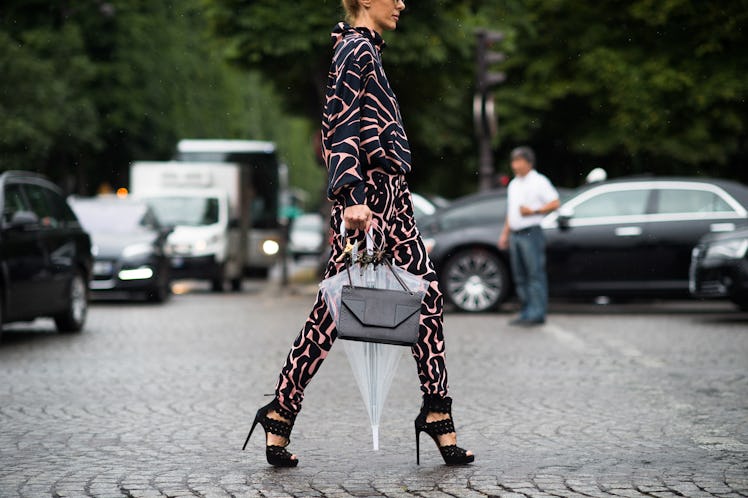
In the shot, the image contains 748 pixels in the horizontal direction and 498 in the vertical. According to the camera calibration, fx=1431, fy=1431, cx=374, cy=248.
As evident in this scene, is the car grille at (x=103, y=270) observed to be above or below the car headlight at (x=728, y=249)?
below

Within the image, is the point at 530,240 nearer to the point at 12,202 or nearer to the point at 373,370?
the point at 12,202

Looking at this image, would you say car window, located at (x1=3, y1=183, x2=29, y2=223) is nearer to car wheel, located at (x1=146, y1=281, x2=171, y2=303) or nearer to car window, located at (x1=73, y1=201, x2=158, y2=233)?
car wheel, located at (x1=146, y1=281, x2=171, y2=303)

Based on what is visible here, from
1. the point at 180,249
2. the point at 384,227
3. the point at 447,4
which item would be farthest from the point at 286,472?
the point at 447,4

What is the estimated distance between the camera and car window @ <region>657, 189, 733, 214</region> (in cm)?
1652

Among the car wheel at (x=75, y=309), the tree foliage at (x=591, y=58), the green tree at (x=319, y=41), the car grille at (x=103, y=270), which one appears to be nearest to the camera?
the car wheel at (x=75, y=309)

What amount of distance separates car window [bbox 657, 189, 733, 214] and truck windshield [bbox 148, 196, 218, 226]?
405 inches

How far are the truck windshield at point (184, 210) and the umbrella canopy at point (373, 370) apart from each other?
19.0 meters

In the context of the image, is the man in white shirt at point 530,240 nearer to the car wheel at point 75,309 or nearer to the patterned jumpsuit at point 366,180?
the car wheel at point 75,309

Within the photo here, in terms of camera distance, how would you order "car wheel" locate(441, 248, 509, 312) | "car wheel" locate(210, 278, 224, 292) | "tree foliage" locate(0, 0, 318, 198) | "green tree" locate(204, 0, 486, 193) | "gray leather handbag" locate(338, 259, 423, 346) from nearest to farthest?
"gray leather handbag" locate(338, 259, 423, 346) → "car wheel" locate(441, 248, 509, 312) → "car wheel" locate(210, 278, 224, 292) → "green tree" locate(204, 0, 486, 193) → "tree foliage" locate(0, 0, 318, 198)

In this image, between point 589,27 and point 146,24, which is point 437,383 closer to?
point 589,27

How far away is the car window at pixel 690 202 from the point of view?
16.5m

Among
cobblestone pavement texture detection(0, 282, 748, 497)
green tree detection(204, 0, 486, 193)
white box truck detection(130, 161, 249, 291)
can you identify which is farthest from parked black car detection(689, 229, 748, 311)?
green tree detection(204, 0, 486, 193)

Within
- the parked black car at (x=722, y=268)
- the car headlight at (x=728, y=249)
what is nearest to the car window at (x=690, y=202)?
the parked black car at (x=722, y=268)

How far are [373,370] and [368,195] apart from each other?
2.31 feet
